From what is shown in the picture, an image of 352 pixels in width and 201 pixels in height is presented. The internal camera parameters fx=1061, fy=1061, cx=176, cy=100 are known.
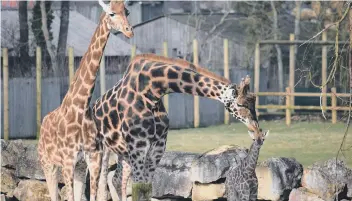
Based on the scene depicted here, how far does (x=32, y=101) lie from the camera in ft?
70.4

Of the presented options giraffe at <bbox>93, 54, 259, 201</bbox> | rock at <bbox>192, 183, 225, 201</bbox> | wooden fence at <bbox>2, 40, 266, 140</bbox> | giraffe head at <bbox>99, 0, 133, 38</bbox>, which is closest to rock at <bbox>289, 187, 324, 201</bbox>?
rock at <bbox>192, 183, 225, 201</bbox>

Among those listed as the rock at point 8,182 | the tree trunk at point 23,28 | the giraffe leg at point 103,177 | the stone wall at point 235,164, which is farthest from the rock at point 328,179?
the tree trunk at point 23,28

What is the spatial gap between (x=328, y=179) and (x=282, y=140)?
5.57 metres

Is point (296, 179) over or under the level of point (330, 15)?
under

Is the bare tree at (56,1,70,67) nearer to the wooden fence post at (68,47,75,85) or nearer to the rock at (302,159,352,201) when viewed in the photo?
the wooden fence post at (68,47,75,85)

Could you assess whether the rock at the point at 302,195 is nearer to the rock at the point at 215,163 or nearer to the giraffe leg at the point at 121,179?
the rock at the point at 215,163

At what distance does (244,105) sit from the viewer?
11.0m

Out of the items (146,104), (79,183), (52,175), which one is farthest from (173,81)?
(52,175)

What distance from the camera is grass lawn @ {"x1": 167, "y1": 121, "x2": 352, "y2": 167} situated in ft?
55.0

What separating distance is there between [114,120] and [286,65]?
26.1m

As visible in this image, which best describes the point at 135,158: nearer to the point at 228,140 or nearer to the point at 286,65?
the point at 228,140

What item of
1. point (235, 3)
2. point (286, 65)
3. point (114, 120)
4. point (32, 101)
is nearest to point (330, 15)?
point (286, 65)

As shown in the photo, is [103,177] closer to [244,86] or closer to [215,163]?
[215,163]

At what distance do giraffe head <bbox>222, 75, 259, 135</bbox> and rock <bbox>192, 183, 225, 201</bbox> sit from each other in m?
3.15
